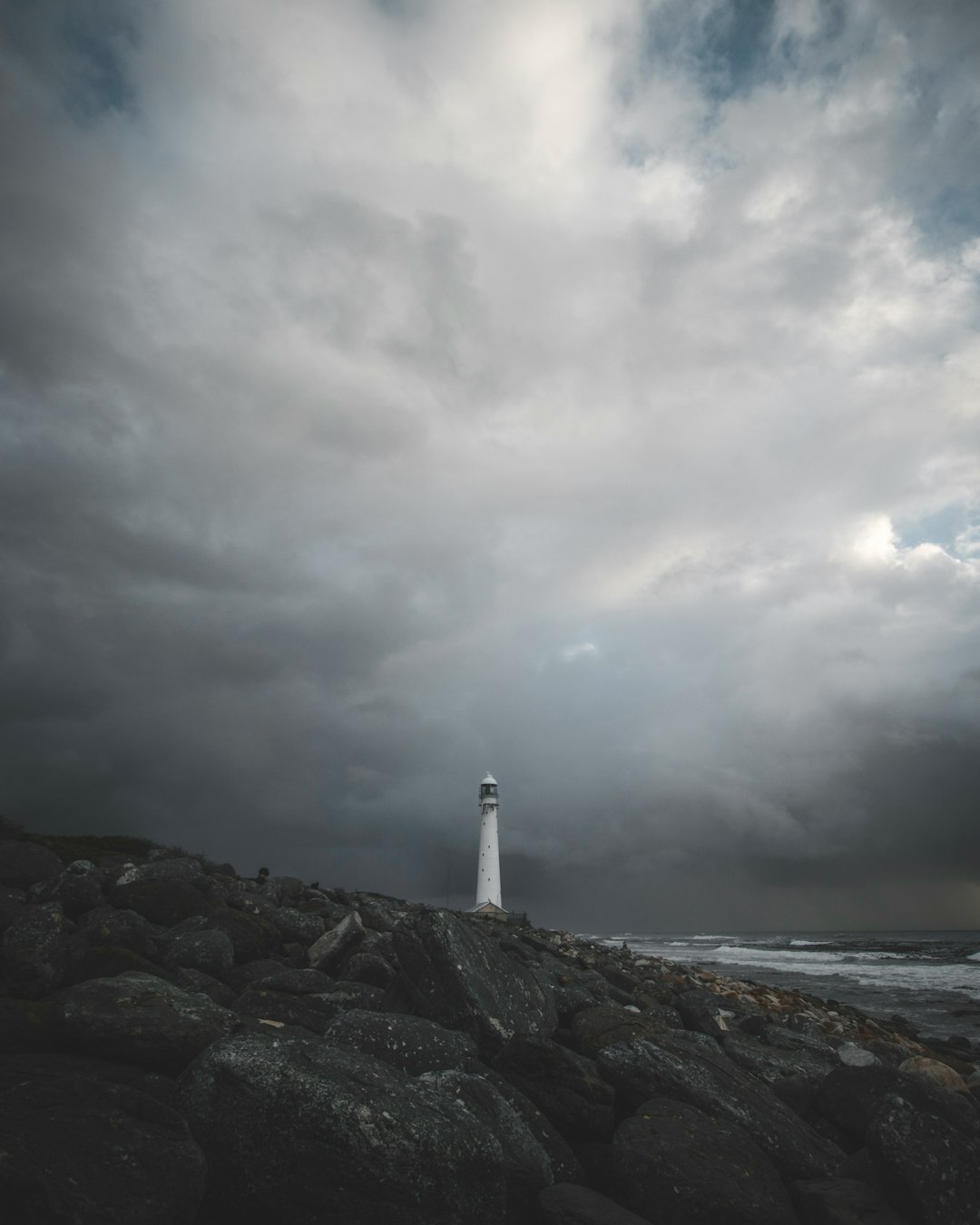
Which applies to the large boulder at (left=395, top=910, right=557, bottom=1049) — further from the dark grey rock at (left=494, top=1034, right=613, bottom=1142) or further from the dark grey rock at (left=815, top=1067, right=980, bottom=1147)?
the dark grey rock at (left=815, top=1067, right=980, bottom=1147)

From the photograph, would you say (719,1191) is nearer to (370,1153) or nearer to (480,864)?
(370,1153)

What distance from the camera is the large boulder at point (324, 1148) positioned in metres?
4.62

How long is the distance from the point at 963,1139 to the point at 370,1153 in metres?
5.53

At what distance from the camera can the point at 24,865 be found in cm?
1281

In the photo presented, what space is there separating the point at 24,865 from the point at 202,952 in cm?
537

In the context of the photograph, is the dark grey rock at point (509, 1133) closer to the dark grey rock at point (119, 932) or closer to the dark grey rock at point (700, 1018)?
the dark grey rock at point (119, 932)

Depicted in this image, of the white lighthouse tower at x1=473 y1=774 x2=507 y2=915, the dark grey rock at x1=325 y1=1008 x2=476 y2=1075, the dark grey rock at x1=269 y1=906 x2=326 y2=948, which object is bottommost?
the dark grey rock at x1=325 y1=1008 x2=476 y2=1075

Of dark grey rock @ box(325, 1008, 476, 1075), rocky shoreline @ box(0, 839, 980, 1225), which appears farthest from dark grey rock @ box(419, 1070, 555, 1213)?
dark grey rock @ box(325, 1008, 476, 1075)

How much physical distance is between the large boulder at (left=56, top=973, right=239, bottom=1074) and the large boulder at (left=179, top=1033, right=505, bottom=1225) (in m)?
0.83

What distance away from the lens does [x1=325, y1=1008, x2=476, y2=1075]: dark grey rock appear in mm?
6352

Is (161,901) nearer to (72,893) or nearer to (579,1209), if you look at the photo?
(72,893)

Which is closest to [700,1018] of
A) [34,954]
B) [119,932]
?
[119,932]

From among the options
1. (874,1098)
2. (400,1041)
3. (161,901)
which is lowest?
(874,1098)

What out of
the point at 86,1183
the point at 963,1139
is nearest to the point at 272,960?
the point at 86,1183
